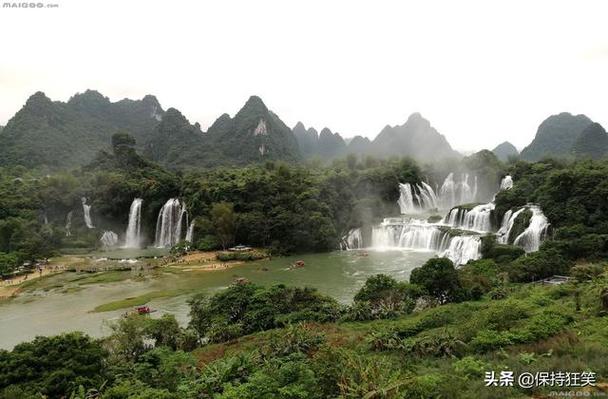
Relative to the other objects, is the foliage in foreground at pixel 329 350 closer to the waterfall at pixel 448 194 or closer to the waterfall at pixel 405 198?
the waterfall at pixel 405 198

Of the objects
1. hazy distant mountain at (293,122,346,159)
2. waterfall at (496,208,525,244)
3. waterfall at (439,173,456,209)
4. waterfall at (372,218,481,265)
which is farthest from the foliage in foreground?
hazy distant mountain at (293,122,346,159)

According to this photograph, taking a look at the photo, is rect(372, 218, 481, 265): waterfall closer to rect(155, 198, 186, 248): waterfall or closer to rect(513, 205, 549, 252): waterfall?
rect(513, 205, 549, 252): waterfall

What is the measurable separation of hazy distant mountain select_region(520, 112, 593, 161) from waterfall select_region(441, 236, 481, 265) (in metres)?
72.9

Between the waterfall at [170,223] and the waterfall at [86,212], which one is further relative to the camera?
the waterfall at [86,212]

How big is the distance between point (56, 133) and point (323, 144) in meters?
72.7

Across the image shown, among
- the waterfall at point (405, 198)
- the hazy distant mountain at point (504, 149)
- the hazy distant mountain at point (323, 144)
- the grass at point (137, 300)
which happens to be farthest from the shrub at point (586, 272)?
the hazy distant mountain at point (504, 149)

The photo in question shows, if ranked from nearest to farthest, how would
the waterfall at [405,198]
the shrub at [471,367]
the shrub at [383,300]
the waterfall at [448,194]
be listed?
1. the shrub at [471,367]
2. the shrub at [383,300]
3. the waterfall at [405,198]
4. the waterfall at [448,194]

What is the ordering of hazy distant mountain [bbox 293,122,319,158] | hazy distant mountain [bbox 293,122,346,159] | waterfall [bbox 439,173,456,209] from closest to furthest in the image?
1. waterfall [bbox 439,173,456,209]
2. hazy distant mountain [bbox 293,122,346,159]
3. hazy distant mountain [bbox 293,122,319,158]

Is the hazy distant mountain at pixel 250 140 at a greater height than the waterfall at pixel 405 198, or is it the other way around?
the hazy distant mountain at pixel 250 140

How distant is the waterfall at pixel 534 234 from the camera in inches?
1155

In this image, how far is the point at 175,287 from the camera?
28.8 metres

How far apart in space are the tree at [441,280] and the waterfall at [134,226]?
4069 cm

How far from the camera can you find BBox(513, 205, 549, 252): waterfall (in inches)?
1155

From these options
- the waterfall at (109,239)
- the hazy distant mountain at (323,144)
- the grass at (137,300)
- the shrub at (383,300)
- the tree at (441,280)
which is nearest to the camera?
the shrub at (383,300)
